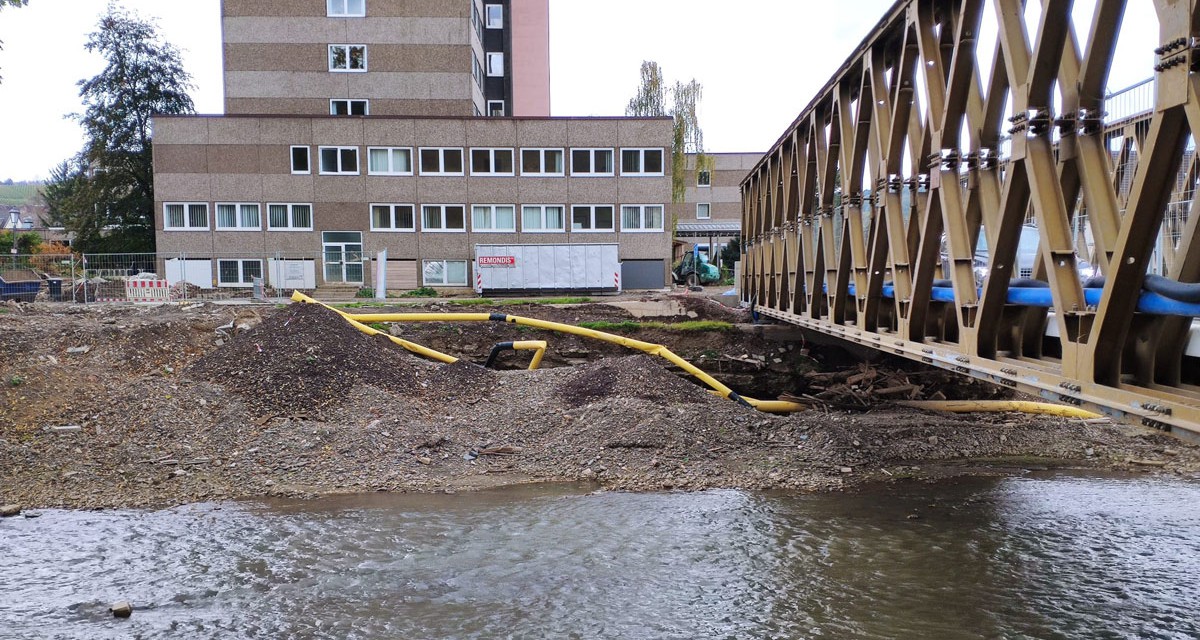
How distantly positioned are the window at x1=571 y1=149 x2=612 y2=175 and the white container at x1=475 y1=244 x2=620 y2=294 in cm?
668

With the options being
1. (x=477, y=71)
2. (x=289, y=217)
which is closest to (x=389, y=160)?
(x=289, y=217)

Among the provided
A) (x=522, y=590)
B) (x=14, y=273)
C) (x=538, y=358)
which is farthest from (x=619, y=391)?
(x=14, y=273)

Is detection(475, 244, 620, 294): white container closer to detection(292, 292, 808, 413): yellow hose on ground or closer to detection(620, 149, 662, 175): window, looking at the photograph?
detection(620, 149, 662, 175): window

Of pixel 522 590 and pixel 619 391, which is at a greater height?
pixel 619 391

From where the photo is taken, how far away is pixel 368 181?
37562mm

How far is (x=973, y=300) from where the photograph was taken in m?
6.73

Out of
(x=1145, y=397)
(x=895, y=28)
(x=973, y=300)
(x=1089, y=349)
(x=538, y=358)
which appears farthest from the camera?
(x=538, y=358)

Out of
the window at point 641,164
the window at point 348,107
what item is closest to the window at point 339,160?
the window at point 348,107

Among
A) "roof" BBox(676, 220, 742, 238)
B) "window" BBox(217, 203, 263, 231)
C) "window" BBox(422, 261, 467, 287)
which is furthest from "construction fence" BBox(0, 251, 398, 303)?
"roof" BBox(676, 220, 742, 238)

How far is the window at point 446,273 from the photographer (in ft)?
124

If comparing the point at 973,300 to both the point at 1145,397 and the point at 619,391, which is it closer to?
the point at 1145,397

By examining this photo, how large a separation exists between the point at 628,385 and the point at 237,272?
30.2 meters

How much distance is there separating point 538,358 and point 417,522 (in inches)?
288

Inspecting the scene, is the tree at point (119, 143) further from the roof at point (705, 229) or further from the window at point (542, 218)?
the roof at point (705, 229)
